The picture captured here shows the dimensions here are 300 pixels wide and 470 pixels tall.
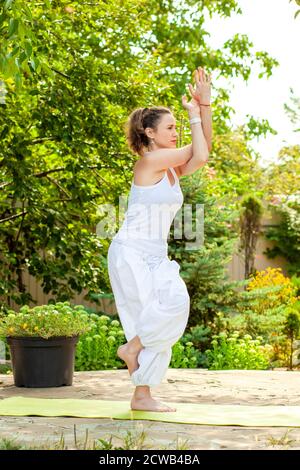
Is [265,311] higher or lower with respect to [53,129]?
lower

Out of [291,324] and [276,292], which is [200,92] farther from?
[276,292]

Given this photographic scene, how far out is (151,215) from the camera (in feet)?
15.8

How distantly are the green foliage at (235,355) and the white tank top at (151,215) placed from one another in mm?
3126

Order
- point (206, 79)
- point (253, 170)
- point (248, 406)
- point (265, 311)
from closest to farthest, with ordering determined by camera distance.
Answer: point (206, 79) → point (248, 406) → point (265, 311) → point (253, 170)

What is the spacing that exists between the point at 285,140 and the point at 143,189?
11955 millimetres

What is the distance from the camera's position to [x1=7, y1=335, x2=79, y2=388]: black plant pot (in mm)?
5949

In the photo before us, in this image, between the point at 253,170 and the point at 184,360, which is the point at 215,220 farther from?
the point at 253,170

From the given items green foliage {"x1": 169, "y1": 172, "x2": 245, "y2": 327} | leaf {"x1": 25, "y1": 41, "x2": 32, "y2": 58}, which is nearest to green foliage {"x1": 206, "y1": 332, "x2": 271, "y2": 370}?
green foliage {"x1": 169, "y1": 172, "x2": 245, "y2": 327}

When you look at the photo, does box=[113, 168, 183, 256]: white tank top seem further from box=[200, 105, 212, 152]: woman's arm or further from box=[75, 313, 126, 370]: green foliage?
box=[75, 313, 126, 370]: green foliage

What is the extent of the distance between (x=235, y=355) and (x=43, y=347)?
8.29 ft

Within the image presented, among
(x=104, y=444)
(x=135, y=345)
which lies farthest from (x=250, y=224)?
(x=104, y=444)

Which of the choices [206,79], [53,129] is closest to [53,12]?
[53,129]

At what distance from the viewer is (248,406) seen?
17.3ft

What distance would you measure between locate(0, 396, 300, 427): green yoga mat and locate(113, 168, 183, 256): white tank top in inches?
36.3
